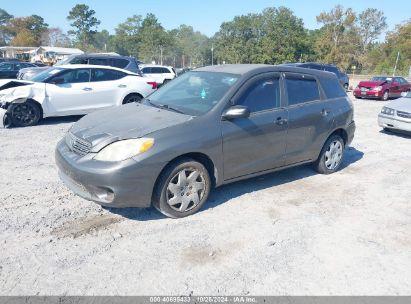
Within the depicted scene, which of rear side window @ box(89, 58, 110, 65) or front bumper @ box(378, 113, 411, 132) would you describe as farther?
rear side window @ box(89, 58, 110, 65)

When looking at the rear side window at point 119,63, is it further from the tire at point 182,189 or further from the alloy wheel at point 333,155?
the tire at point 182,189

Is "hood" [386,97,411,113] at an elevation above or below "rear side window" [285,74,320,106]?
below

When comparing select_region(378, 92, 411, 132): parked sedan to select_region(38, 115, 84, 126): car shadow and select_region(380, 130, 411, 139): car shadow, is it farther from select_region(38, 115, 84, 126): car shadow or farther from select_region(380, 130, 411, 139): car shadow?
select_region(38, 115, 84, 126): car shadow

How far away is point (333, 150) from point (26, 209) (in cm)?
450

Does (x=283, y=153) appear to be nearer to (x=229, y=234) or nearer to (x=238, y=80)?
(x=238, y=80)

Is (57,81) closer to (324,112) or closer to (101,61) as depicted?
(101,61)

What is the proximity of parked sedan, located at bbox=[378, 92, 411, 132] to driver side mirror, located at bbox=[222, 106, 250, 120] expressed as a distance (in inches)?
246

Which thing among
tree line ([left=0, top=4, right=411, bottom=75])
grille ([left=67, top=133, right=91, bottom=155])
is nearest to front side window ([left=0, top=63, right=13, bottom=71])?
grille ([left=67, top=133, right=91, bottom=155])

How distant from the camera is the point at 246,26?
70562 millimetres

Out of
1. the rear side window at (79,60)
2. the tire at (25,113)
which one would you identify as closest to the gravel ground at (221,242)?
the tire at (25,113)

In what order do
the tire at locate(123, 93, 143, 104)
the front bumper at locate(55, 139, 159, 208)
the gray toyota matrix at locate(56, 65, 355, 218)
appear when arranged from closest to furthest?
1. the front bumper at locate(55, 139, 159, 208)
2. the gray toyota matrix at locate(56, 65, 355, 218)
3. the tire at locate(123, 93, 143, 104)

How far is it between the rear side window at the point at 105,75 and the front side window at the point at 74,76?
0.16 meters

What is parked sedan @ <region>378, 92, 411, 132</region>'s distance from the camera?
28.0 feet

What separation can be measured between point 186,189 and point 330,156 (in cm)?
284
